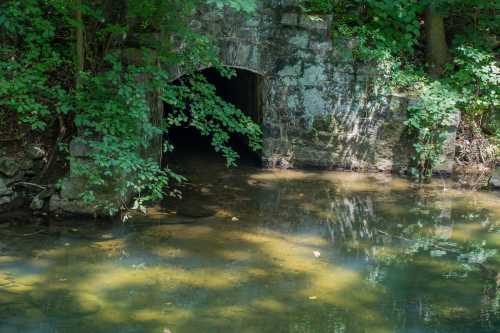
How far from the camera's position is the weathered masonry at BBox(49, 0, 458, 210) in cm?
→ 818

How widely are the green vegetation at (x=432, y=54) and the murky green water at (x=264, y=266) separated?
4.11 ft

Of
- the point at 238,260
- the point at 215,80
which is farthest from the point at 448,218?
the point at 215,80

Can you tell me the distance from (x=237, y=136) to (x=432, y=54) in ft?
10.9

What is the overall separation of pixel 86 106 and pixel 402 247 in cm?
331

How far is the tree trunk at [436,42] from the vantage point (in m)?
9.34

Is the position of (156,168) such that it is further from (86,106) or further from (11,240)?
(11,240)

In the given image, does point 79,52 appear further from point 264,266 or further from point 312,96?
point 312,96

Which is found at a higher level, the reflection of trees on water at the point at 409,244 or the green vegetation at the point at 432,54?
the green vegetation at the point at 432,54

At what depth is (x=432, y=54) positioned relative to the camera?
30.8 ft

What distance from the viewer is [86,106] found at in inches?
234

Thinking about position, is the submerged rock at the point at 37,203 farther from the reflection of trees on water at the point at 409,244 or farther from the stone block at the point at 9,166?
the reflection of trees on water at the point at 409,244

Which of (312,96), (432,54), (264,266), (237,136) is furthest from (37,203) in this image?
(432,54)

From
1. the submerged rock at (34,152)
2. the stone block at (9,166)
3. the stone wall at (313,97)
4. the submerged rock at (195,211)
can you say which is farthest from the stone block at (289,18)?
the stone block at (9,166)

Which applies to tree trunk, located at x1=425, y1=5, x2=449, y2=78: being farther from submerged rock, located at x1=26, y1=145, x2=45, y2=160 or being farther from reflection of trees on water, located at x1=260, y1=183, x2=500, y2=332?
submerged rock, located at x1=26, y1=145, x2=45, y2=160
